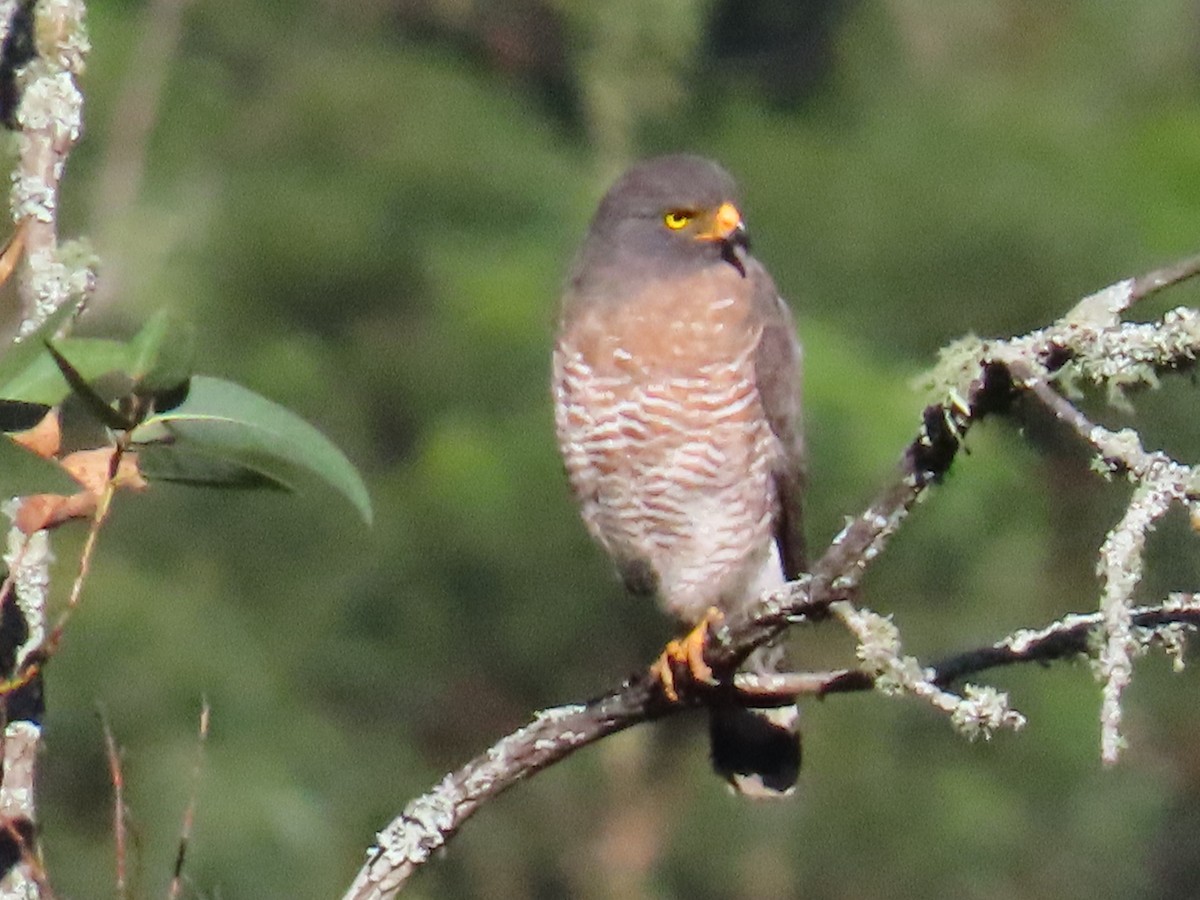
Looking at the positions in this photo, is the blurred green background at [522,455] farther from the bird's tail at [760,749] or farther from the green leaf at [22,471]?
the green leaf at [22,471]

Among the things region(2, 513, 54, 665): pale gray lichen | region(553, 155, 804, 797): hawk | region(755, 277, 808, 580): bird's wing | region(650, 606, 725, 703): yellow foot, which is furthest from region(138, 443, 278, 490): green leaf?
region(755, 277, 808, 580): bird's wing

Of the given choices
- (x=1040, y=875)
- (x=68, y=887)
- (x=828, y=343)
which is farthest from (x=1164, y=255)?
(x=68, y=887)

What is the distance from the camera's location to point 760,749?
4.82 m

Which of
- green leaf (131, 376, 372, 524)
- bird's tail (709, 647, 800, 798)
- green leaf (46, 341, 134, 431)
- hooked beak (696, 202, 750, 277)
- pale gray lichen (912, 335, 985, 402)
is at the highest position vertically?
hooked beak (696, 202, 750, 277)

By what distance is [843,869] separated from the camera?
798cm

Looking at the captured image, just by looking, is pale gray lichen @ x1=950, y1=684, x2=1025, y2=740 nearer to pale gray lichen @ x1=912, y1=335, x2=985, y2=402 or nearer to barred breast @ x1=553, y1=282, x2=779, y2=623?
pale gray lichen @ x1=912, y1=335, x2=985, y2=402

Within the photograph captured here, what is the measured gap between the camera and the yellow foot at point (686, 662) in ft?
12.5

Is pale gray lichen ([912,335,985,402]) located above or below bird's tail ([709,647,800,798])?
below

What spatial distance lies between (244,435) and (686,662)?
1568 millimetres

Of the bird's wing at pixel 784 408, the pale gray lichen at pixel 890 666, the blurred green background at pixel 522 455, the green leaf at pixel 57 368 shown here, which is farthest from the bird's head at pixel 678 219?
the green leaf at pixel 57 368

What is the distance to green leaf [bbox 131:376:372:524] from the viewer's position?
8.41 ft

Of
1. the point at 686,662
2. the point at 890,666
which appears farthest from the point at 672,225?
the point at 890,666

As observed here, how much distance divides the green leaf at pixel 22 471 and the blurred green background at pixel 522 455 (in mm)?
2936

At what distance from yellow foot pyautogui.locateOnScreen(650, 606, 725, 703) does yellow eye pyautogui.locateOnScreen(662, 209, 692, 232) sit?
2.65 feet
